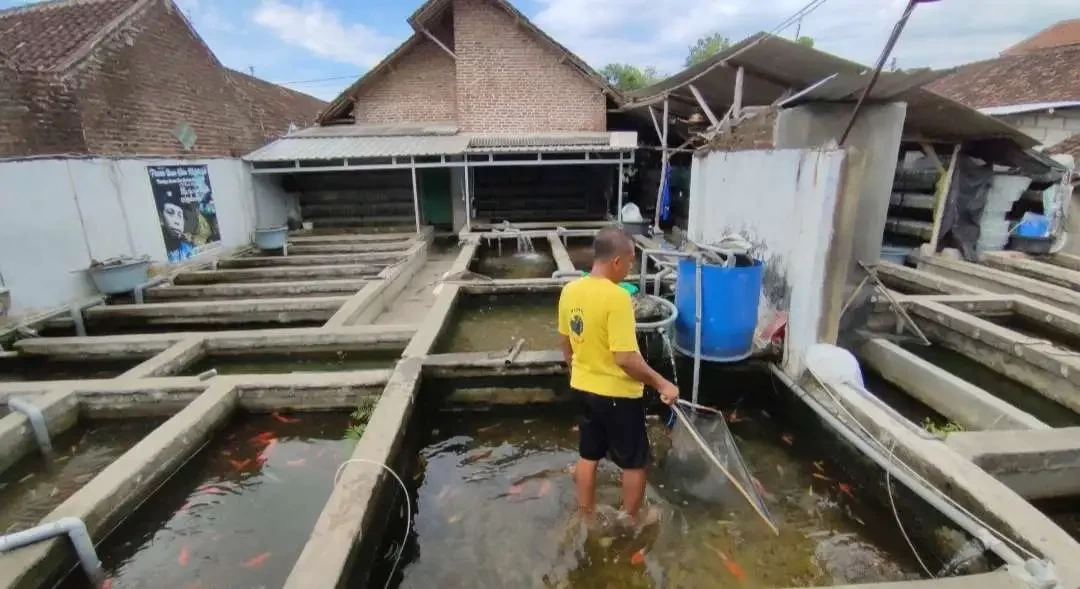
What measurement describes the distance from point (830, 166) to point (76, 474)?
6.75 meters

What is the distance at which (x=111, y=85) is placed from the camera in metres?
9.25

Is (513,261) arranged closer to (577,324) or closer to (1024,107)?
(577,324)

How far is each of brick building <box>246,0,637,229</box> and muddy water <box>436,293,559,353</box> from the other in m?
6.14

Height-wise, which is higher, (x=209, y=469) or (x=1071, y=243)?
(x=1071, y=243)

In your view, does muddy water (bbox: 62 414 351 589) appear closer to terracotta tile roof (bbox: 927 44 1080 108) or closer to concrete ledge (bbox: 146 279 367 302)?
concrete ledge (bbox: 146 279 367 302)

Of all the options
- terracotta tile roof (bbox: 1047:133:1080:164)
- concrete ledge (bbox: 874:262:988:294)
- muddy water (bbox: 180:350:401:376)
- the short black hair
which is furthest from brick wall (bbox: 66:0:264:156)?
terracotta tile roof (bbox: 1047:133:1080:164)

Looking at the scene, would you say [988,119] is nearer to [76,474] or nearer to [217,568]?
[217,568]

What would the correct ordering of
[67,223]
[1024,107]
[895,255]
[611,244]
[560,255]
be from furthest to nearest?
[1024,107] → [560,255] → [895,255] → [67,223] → [611,244]

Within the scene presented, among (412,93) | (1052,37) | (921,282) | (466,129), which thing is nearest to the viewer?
(921,282)

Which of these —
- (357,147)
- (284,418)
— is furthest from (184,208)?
(284,418)

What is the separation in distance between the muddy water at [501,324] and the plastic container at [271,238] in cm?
623

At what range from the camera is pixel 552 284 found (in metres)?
7.86

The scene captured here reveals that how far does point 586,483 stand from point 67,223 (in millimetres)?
8657

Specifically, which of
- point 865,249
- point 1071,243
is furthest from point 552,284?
point 1071,243
